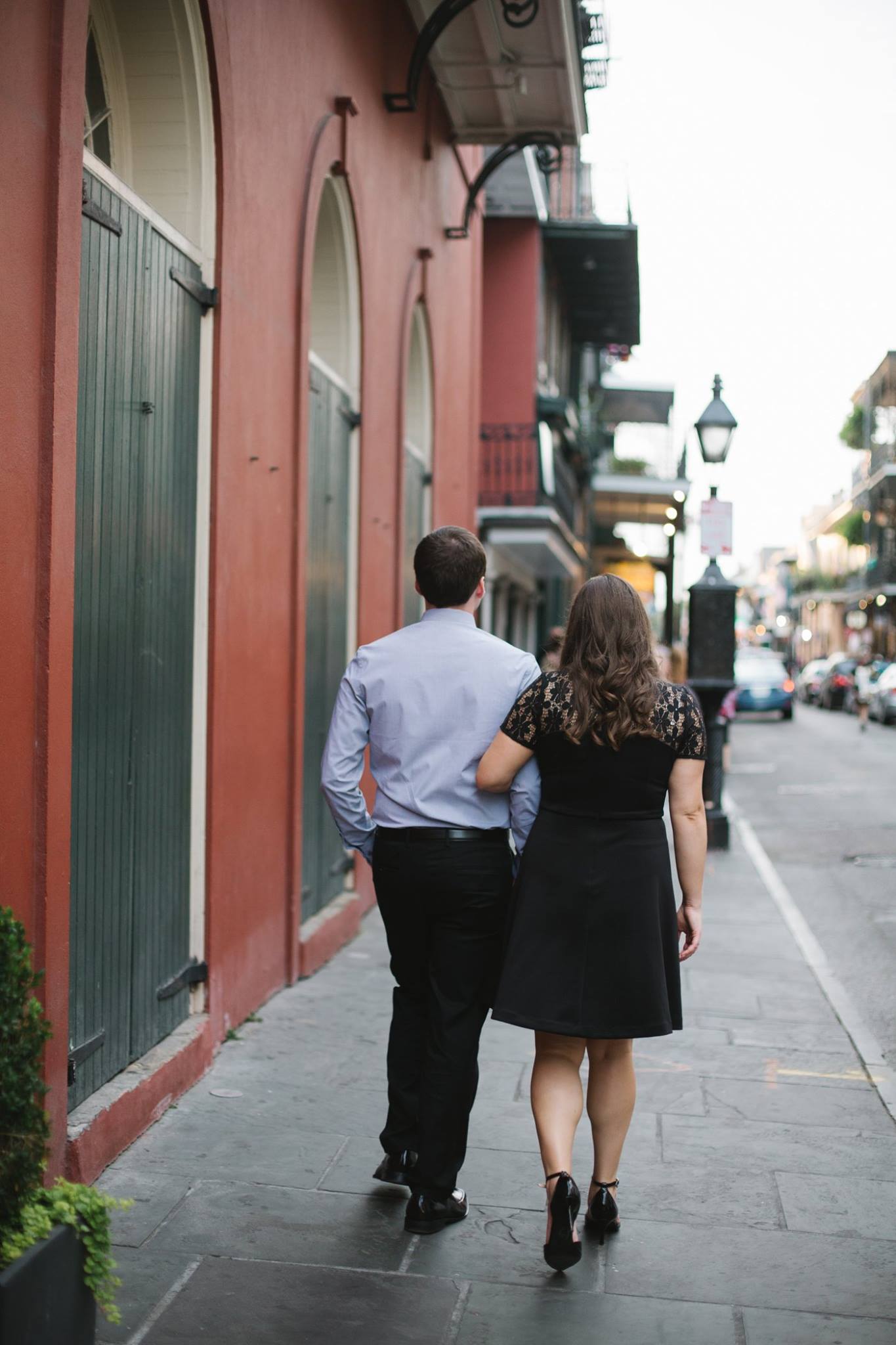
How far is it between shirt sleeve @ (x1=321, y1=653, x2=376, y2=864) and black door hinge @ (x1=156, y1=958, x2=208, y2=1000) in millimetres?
1540

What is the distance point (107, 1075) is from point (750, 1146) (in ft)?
7.20

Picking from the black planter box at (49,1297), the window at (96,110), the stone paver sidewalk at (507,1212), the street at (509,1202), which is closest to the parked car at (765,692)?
the street at (509,1202)

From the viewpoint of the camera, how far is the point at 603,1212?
13.8 feet

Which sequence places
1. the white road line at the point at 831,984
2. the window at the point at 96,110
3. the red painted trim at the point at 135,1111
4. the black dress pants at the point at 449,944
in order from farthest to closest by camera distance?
the white road line at the point at 831,984, the window at the point at 96,110, the red painted trim at the point at 135,1111, the black dress pants at the point at 449,944

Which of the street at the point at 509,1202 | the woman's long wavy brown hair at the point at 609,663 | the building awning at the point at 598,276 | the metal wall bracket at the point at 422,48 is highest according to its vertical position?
the building awning at the point at 598,276

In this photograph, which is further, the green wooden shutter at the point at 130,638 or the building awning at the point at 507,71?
the building awning at the point at 507,71

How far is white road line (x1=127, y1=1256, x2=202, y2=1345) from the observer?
3482 millimetres

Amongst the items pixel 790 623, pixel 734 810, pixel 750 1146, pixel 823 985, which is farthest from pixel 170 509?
pixel 790 623

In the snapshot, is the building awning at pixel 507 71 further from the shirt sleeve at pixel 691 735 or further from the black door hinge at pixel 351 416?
the shirt sleeve at pixel 691 735

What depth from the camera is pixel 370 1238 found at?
4.14 meters

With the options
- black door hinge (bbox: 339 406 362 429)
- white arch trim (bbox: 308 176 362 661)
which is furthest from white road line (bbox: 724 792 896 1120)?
black door hinge (bbox: 339 406 362 429)

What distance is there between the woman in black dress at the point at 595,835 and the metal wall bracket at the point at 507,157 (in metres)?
8.96

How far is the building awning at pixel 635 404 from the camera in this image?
118ft

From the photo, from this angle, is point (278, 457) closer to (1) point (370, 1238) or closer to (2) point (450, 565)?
(2) point (450, 565)
